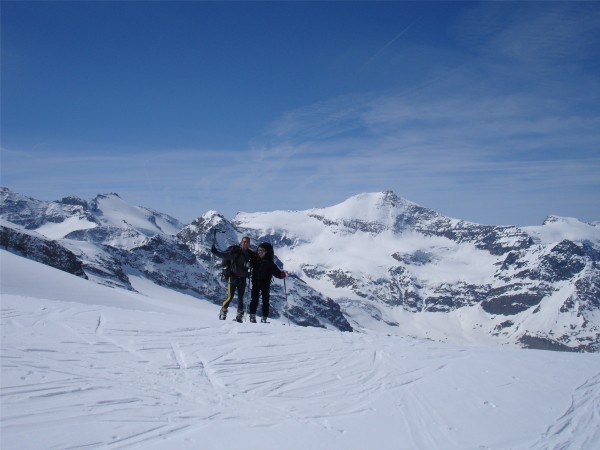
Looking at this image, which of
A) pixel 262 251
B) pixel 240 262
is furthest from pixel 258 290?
pixel 262 251

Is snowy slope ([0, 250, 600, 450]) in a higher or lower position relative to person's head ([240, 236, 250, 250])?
lower

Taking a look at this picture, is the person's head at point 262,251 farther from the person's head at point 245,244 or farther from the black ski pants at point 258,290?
the black ski pants at point 258,290

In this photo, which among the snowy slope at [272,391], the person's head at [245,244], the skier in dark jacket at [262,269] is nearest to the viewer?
the snowy slope at [272,391]

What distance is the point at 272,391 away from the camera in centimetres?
789

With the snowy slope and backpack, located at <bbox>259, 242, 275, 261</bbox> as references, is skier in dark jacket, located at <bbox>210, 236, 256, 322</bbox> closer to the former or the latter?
backpack, located at <bbox>259, 242, 275, 261</bbox>

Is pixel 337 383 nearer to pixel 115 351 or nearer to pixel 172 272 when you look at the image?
pixel 115 351

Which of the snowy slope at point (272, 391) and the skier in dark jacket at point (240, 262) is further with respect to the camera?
the skier in dark jacket at point (240, 262)

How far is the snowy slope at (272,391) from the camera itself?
6.12m

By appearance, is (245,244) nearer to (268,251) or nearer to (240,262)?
(240,262)

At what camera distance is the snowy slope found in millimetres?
6121

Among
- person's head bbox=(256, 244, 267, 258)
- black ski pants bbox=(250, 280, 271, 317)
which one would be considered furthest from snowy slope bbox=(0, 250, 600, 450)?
person's head bbox=(256, 244, 267, 258)

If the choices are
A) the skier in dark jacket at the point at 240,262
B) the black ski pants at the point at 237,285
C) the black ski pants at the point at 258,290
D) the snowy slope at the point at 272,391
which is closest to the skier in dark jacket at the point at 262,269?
the black ski pants at the point at 258,290

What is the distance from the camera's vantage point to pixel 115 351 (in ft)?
31.0

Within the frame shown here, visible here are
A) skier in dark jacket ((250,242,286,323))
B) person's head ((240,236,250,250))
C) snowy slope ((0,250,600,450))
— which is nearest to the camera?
snowy slope ((0,250,600,450))
